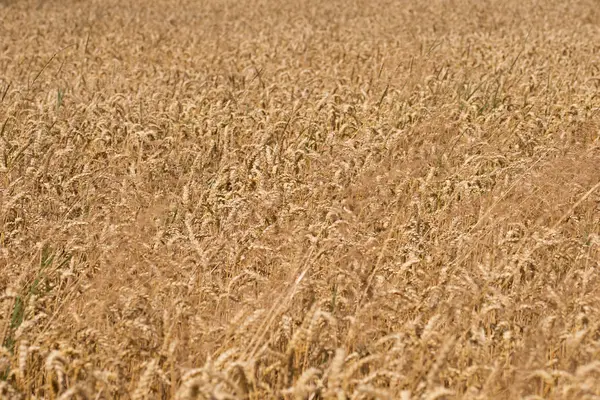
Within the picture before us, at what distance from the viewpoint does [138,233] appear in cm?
264

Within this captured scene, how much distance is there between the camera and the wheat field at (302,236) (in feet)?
6.95

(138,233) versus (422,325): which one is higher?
(138,233)

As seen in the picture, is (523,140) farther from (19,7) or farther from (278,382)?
(19,7)

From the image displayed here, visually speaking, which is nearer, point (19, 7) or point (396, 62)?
point (396, 62)

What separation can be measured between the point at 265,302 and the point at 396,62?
16.7ft

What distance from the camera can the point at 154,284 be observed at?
8.38ft

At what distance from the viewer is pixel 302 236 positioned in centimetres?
269

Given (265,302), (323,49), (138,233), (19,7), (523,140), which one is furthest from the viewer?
(19,7)

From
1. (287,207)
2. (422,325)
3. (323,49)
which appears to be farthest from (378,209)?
(323,49)

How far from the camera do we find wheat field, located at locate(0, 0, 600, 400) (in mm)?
2117

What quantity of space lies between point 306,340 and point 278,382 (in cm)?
14

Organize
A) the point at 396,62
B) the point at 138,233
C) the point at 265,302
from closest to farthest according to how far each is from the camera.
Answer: the point at 265,302
the point at 138,233
the point at 396,62

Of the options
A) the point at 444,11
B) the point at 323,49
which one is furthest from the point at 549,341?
the point at 444,11

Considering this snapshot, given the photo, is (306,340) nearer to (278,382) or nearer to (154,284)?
(278,382)
